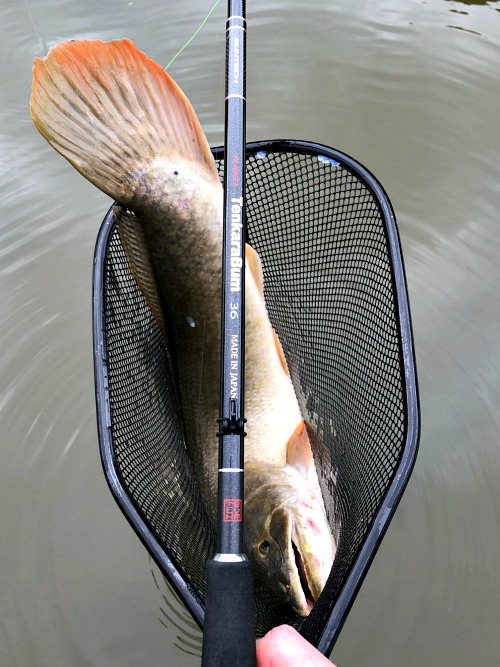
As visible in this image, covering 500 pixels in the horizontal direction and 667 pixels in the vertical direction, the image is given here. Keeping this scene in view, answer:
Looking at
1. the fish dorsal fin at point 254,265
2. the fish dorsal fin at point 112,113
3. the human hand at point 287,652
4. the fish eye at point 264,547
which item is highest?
the fish dorsal fin at point 112,113

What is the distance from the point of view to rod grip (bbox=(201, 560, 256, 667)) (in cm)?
80

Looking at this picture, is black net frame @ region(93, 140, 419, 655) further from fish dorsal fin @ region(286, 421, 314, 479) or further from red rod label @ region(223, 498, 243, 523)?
red rod label @ region(223, 498, 243, 523)

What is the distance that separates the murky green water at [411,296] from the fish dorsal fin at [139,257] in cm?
52

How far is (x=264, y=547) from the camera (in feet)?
4.29

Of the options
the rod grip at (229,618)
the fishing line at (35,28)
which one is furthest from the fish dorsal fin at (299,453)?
the fishing line at (35,28)

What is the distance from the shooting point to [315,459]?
5.14 ft

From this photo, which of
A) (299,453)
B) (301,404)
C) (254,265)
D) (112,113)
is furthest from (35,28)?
(299,453)

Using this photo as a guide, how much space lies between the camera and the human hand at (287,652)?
757mm

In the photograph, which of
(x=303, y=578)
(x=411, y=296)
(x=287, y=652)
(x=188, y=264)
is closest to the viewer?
(x=287, y=652)

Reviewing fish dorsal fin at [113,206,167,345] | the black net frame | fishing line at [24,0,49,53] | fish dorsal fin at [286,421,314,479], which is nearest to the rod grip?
the black net frame

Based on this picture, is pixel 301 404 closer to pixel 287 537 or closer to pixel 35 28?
pixel 287 537

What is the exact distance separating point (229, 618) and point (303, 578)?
46cm

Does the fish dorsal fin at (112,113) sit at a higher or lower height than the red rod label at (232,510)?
higher

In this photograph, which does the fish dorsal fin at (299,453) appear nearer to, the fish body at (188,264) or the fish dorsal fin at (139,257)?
the fish body at (188,264)
